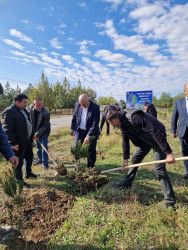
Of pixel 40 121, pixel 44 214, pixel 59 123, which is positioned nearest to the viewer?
pixel 44 214

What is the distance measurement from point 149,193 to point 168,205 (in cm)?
57

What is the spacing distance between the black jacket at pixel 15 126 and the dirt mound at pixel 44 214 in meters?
1.18

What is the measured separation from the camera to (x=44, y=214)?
8.94ft

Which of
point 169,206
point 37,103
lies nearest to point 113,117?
point 169,206

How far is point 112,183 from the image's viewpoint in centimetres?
368

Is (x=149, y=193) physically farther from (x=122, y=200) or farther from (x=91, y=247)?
(x=91, y=247)

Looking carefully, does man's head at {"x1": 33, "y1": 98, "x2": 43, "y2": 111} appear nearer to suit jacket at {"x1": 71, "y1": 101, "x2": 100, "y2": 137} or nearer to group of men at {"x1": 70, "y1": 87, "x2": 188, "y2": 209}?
group of men at {"x1": 70, "y1": 87, "x2": 188, "y2": 209}

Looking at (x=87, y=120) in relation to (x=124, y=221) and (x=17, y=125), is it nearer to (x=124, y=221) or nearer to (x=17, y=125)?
(x=17, y=125)

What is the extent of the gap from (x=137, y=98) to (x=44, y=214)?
12824 millimetres

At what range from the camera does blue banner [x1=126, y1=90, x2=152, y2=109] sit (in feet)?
44.9

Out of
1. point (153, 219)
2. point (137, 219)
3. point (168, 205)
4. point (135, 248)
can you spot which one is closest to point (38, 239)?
point (135, 248)

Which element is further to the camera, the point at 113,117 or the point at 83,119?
the point at 83,119

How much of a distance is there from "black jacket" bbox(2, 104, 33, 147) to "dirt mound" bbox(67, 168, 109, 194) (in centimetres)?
147

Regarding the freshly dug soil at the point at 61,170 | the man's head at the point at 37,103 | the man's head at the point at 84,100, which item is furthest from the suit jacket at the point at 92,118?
the man's head at the point at 37,103
